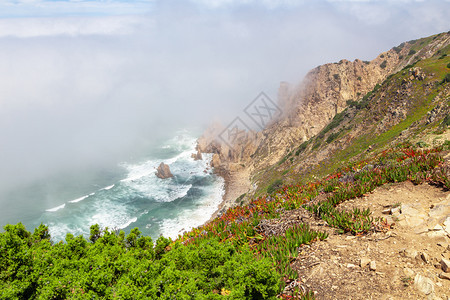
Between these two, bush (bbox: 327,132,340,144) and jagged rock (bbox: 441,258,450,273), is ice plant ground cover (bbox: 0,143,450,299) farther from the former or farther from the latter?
bush (bbox: 327,132,340,144)

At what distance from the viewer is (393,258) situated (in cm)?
649

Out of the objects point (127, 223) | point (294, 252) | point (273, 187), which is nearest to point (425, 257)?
point (294, 252)

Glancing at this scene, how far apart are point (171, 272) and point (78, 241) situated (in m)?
6.36

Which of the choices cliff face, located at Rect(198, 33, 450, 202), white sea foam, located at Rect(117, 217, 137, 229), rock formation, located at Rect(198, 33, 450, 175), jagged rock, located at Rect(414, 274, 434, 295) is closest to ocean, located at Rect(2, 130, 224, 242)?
white sea foam, located at Rect(117, 217, 137, 229)

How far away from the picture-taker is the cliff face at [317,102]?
6159cm

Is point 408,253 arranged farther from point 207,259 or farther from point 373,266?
point 207,259

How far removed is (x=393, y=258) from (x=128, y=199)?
5851 centimetres

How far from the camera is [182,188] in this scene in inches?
2404

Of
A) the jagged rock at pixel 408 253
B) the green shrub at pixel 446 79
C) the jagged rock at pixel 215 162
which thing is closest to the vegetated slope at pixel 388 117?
the green shrub at pixel 446 79

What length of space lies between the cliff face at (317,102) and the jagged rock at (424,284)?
53210mm

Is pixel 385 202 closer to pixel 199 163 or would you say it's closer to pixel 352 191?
pixel 352 191

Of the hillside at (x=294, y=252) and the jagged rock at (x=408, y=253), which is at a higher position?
the hillside at (x=294, y=252)

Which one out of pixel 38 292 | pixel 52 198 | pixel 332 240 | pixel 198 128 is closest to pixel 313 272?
pixel 332 240

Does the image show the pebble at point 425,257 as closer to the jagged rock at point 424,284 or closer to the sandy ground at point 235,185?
the jagged rock at point 424,284
